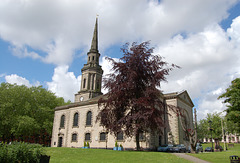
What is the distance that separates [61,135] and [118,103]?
22644 mm

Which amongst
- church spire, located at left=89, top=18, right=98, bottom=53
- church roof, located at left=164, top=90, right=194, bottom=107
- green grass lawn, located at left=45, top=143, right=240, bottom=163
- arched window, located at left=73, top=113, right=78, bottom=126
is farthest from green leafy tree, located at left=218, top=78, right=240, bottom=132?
church spire, located at left=89, top=18, right=98, bottom=53

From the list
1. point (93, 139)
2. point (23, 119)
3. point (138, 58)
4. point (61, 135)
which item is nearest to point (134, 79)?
point (138, 58)

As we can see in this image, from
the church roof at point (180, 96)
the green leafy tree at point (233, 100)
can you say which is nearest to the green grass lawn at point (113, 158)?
the green leafy tree at point (233, 100)

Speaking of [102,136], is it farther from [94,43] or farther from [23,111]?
[94,43]

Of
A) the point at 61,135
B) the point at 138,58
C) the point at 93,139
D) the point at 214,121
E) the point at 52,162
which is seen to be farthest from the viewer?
the point at 214,121

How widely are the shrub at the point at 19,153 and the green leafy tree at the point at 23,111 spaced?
1331 inches

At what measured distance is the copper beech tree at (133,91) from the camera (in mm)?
22952

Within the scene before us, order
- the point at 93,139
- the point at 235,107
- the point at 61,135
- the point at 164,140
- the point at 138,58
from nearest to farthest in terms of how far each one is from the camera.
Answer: the point at 235,107, the point at 138,58, the point at 164,140, the point at 93,139, the point at 61,135

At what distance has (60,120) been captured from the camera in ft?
141

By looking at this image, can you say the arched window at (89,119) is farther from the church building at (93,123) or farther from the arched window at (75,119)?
the arched window at (75,119)

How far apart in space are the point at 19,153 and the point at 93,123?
27.4m

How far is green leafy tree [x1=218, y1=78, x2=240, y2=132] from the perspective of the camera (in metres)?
22.5

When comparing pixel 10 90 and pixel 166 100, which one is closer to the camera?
pixel 166 100

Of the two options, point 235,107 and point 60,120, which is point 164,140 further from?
point 60,120
